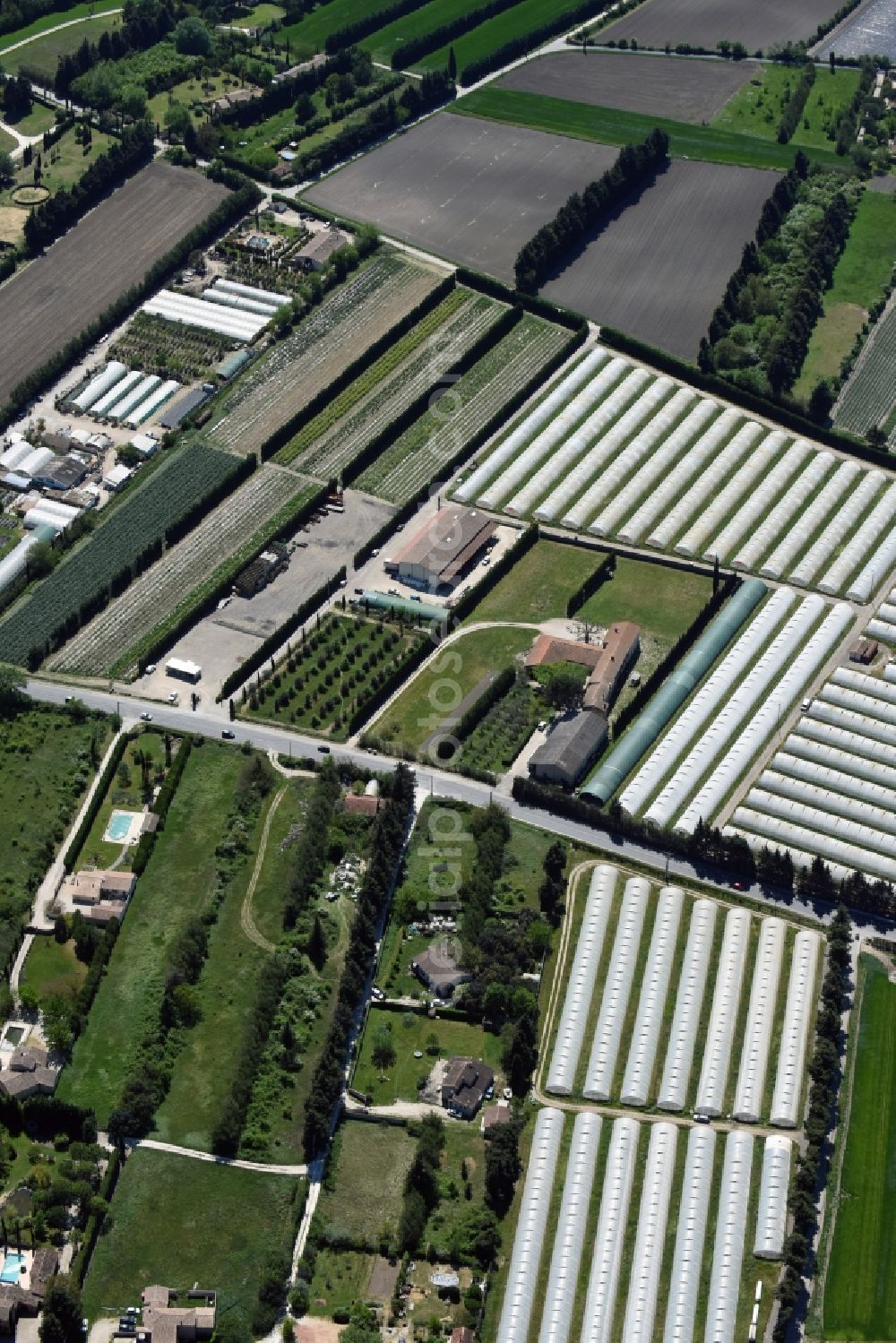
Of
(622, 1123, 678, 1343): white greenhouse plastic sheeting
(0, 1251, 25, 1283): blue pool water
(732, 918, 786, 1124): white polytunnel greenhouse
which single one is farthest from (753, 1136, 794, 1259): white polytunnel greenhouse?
(0, 1251, 25, 1283): blue pool water

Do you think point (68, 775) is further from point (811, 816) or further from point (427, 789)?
point (811, 816)

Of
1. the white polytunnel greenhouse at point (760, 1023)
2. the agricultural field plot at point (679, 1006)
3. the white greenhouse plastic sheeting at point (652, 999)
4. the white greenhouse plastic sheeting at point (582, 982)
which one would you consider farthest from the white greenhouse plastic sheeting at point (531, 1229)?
the white polytunnel greenhouse at point (760, 1023)

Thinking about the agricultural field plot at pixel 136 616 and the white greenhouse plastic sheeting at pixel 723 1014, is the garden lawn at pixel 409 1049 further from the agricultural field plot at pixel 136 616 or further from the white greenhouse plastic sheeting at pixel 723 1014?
the agricultural field plot at pixel 136 616

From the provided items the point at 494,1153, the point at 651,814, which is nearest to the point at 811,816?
the point at 651,814

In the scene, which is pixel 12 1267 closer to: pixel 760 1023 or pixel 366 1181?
pixel 366 1181

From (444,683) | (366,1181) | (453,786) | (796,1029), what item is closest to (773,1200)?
(796,1029)

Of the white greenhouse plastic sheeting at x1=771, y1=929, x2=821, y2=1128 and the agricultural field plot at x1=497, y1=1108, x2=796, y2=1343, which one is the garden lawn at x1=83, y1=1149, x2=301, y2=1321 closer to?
the agricultural field plot at x1=497, y1=1108, x2=796, y2=1343
